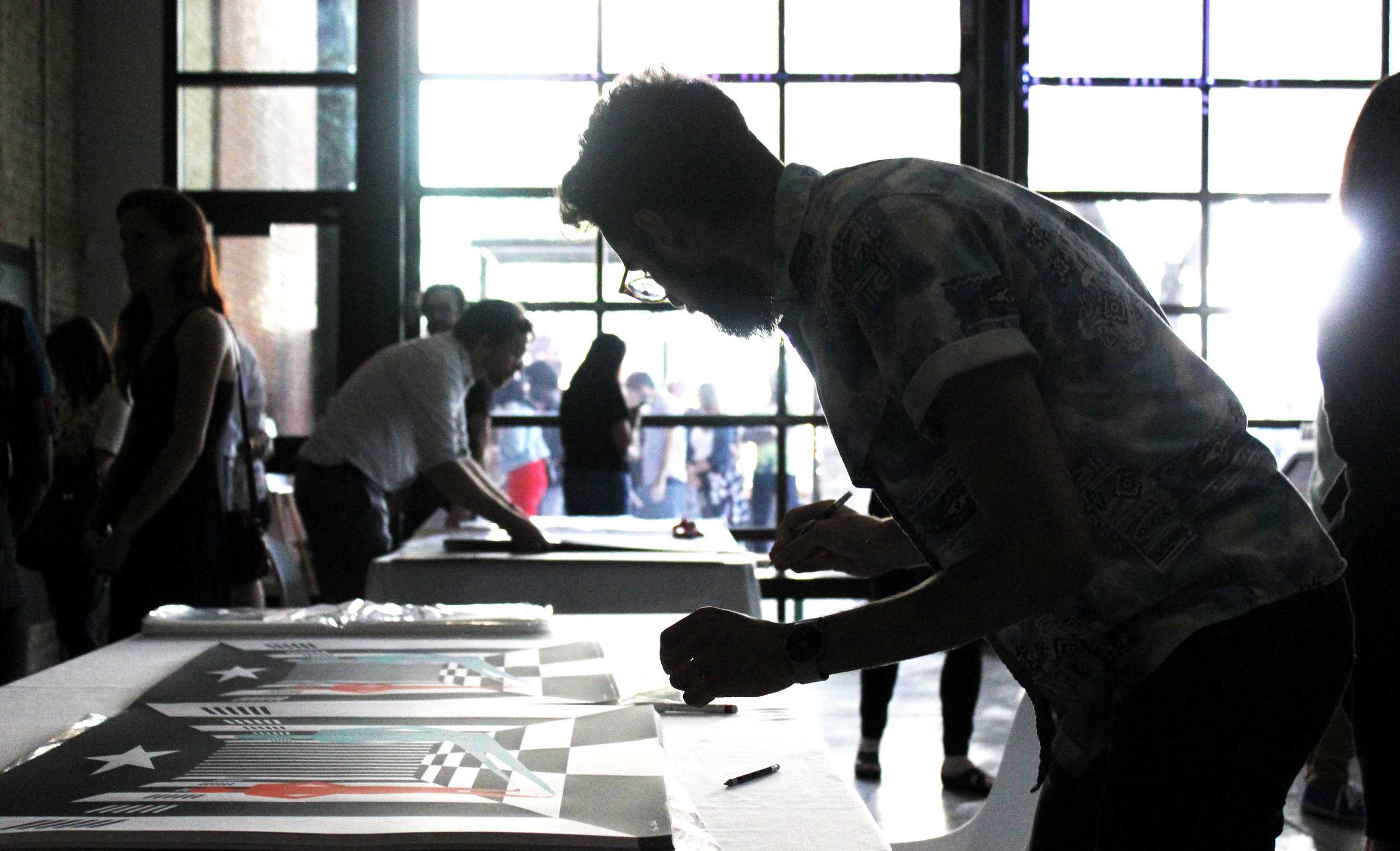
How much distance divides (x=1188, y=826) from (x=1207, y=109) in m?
5.91

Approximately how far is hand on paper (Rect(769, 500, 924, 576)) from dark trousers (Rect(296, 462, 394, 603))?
2.29 meters

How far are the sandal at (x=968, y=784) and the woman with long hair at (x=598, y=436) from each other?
6.82 feet

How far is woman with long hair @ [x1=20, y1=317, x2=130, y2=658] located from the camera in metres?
2.75

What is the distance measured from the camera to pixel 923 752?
12.8 ft

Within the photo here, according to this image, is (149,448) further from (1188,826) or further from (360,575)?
(1188,826)

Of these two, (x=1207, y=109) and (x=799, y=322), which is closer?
(x=799, y=322)

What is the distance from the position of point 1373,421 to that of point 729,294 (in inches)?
37.7

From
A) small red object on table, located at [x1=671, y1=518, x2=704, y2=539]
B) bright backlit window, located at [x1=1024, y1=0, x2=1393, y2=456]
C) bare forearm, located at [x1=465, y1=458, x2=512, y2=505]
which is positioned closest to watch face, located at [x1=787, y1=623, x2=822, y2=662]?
bare forearm, located at [x1=465, y1=458, x2=512, y2=505]

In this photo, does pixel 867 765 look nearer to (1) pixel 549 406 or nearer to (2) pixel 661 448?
(2) pixel 661 448

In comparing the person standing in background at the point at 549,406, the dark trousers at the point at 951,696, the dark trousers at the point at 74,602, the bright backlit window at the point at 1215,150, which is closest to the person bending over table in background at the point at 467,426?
the person standing in background at the point at 549,406

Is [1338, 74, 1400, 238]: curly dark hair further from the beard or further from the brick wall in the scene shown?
the brick wall

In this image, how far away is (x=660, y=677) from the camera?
4.91 feet

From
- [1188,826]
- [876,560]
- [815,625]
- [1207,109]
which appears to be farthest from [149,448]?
[1207,109]

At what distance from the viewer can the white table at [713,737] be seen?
983 millimetres
